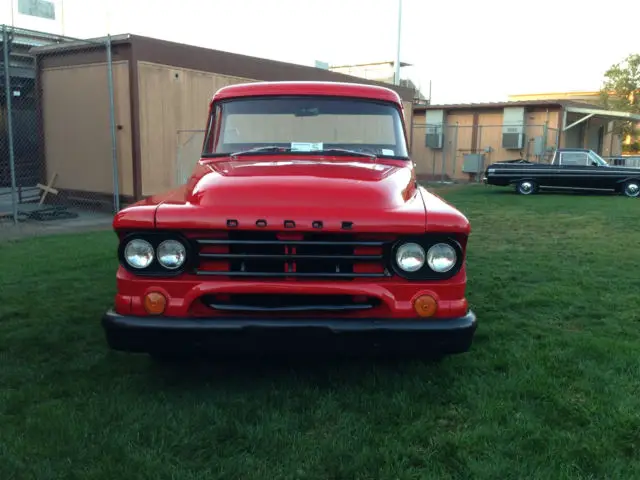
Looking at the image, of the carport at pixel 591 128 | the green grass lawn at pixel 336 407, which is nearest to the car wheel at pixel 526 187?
the carport at pixel 591 128

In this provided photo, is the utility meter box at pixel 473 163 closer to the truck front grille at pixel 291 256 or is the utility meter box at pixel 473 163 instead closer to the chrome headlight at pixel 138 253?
the truck front grille at pixel 291 256


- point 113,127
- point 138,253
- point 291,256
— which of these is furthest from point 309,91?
point 113,127

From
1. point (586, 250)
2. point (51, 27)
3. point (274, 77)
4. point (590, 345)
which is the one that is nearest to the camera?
point (590, 345)

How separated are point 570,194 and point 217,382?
1700cm

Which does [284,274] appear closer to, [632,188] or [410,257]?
[410,257]

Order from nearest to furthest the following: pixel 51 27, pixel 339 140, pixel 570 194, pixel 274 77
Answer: pixel 339 140, pixel 274 77, pixel 570 194, pixel 51 27

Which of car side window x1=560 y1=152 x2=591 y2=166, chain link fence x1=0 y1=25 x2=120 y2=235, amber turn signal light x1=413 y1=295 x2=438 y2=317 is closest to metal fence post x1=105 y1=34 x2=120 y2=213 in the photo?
chain link fence x1=0 y1=25 x2=120 y2=235

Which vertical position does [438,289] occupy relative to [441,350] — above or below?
above

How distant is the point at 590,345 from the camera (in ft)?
13.6

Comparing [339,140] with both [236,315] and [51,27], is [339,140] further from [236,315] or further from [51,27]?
[51,27]

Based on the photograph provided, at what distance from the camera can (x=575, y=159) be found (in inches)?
679

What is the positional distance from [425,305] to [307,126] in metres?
2.00

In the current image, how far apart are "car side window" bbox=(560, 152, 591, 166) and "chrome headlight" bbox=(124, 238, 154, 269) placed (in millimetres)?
16392

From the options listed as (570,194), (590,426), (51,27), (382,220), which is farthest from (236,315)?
(51,27)
